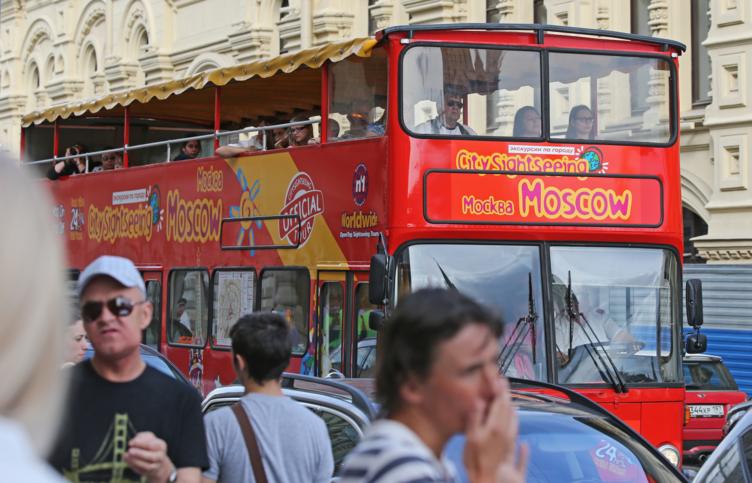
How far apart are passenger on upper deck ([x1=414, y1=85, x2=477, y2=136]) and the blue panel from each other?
31.6 ft

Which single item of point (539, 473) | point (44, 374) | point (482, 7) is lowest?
point (539, 473)

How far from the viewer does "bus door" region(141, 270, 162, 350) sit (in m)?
16.9

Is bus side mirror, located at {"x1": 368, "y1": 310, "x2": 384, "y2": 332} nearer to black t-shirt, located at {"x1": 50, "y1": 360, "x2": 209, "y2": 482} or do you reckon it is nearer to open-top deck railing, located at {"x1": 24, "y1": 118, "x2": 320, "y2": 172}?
open-top deck railing, located at {"x1": 24, "y1": 118, "x2": 320, "y2": 172}

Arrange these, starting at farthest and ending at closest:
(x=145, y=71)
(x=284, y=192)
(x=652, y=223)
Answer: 1. (x=145, y=71)
2. (x=284, y=192)
3. (x=652, y=223)

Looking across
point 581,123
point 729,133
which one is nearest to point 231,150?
point 581,123

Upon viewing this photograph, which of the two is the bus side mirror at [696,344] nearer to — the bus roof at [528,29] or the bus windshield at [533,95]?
the bus windshield at [533,95]

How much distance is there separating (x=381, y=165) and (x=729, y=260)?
1078 centimetres

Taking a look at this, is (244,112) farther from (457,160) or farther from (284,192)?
(457,160)

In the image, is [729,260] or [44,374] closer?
[44,374]

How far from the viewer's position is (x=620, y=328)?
12625 millimetres

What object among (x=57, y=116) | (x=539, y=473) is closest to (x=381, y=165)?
(x=539, y=473)

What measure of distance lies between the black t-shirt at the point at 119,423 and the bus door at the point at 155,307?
12.3 metres

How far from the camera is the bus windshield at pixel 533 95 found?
1281 cm

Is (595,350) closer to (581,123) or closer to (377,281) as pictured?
(377,281)
